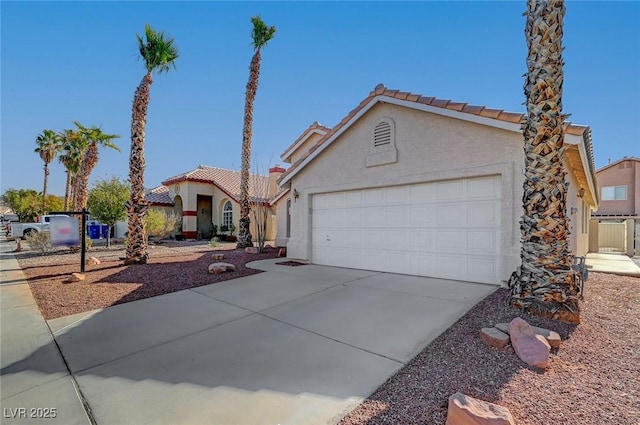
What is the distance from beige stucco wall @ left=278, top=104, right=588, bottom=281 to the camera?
7.17m

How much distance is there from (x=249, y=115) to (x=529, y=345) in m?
17.6

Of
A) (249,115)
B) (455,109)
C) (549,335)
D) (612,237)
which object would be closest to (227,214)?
(249,115)

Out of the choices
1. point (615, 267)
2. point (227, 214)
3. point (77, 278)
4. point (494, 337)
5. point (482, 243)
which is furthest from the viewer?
point (227, 214)

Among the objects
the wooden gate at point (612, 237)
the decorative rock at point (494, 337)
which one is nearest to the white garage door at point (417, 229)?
the decorative rock at point (494, 337)

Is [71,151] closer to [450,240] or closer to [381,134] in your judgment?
[381,134]

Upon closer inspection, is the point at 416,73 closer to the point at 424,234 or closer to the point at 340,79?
the point at 340,79

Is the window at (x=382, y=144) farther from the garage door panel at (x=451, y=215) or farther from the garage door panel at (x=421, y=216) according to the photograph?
the garage door panel at (x=451, y=215)

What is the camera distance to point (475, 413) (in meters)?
2.64

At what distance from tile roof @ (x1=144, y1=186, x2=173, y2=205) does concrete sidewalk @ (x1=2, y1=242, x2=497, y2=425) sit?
21051 millimetres

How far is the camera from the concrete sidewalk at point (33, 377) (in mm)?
3105

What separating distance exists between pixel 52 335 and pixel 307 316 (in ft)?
14.4

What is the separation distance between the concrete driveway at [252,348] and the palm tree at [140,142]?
5.52 metres

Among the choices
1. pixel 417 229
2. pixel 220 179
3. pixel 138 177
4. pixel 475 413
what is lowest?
pixel 475 413

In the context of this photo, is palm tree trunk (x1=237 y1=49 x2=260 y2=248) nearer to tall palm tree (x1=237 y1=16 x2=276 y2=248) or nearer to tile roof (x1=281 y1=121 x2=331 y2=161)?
tall palm tree (x1=237 y1=16 x2=276 y2=248)
